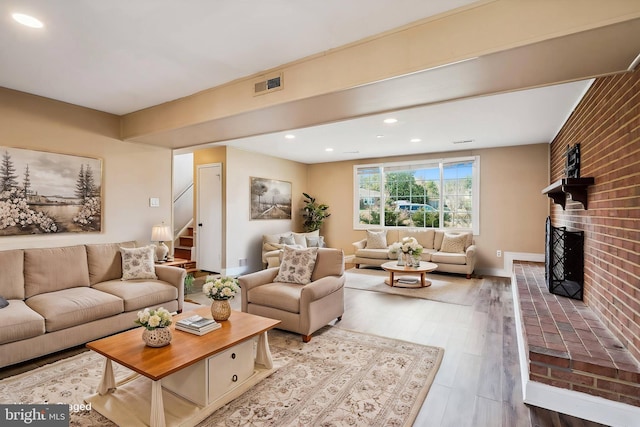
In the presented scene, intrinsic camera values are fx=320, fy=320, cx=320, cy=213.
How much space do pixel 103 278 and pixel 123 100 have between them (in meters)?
2.03

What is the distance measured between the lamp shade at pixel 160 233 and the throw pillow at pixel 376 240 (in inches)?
160

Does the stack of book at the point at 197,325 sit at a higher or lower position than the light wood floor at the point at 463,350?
higher

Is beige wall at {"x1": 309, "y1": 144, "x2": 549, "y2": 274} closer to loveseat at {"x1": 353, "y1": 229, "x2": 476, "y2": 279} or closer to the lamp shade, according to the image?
loveseat at {"x1": 353, "y1": 229, "x2": 476, "y2": 279}

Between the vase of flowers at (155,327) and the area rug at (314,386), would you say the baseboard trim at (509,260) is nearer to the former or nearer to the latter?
the area rug at (314,386)

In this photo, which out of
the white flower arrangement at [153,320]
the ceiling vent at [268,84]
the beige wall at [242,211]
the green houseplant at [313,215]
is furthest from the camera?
the green houseplant at [313,215]

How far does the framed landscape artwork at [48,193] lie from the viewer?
3260mm

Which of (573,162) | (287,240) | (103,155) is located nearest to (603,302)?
(573,162)

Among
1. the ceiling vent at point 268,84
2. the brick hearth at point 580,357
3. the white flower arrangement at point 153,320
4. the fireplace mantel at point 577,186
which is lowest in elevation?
the brick hearth at point 580,357

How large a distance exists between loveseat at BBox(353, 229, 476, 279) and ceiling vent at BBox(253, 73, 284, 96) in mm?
4295

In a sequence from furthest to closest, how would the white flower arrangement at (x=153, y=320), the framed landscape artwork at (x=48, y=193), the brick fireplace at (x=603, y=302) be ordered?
1. the framed landscape artwork at (x=48, y=193)
2. the white flower arrangement at (x=153, y=320)
3. the brick fireplace at (x=603, y=302)

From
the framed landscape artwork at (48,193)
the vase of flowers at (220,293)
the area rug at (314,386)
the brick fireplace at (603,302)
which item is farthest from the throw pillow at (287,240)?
the brick fireplace at (603,302)

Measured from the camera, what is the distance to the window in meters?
6.46

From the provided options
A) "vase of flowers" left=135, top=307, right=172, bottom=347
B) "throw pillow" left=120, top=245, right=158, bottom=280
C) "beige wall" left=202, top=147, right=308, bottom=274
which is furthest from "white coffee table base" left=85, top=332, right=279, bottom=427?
"beige wall" left=202, top=147, right=308, bottom=274

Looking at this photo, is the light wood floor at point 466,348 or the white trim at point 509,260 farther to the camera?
the white trim at point 509,260
